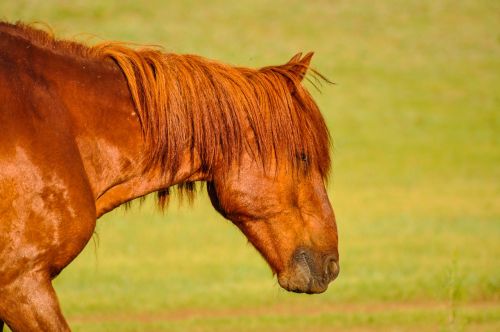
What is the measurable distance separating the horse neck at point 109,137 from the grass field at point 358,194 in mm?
411

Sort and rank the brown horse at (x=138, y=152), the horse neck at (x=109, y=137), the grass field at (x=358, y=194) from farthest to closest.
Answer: the grass field at (x=358, y=194) → the horse neck at (x=109, y=137) → the brown horse at (x=138, y=152)

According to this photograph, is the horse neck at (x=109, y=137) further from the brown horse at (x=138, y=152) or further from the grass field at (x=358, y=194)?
the grass field at (x=358, y=194)

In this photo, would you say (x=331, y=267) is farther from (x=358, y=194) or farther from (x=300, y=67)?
(x=358, y=194)

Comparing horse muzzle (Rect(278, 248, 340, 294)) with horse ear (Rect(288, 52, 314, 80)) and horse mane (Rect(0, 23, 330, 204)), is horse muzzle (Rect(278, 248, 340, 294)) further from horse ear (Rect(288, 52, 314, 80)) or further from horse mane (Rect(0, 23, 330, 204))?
horse ear (Rect(288, 52, 314, 80))

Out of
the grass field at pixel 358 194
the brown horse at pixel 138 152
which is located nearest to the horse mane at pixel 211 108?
the brown horse at pixel 138 152

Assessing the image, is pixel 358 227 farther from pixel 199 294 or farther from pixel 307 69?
pixel 307 69

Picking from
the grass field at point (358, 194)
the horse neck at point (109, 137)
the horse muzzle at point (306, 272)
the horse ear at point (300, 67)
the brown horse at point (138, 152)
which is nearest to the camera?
the brown horse at point (138, 152)

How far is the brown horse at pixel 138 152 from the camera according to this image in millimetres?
3875

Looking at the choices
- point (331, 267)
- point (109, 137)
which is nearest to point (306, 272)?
point (331, 267)

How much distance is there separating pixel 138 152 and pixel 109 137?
159mm

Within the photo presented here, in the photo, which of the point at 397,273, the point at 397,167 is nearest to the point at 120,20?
the point at 397,167

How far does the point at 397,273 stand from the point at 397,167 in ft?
39.8

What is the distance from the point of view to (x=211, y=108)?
14.7 ft

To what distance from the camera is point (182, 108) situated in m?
4.45
